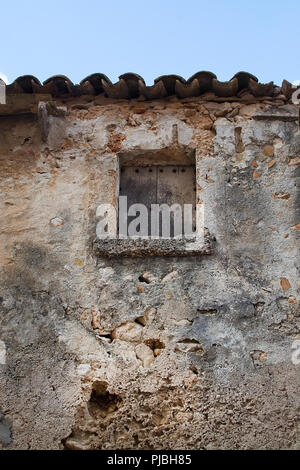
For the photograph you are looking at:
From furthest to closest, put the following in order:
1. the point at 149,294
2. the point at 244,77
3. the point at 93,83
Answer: the point at 93,83, the point at 244,77, the point at 149,294

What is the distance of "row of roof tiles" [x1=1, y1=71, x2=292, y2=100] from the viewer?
16.2 ft

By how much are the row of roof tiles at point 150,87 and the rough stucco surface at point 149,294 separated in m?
0.12

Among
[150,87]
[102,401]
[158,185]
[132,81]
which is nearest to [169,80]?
[150,87]

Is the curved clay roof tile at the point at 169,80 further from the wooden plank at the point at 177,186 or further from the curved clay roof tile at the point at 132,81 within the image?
the wooden plank at the point at 177,186

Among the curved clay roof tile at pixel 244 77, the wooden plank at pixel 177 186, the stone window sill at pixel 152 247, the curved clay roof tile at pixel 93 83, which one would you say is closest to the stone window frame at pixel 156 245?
the stone window sill at pixel 152 247

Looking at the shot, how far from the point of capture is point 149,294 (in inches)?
171

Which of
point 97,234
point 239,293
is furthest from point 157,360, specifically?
point 97,234

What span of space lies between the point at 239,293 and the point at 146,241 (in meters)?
0.84

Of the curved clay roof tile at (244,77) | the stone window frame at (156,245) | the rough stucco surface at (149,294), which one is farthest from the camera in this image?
the curved clay roof tile at (244,77)

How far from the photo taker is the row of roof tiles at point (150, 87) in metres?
4.93

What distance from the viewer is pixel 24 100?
4.99 m

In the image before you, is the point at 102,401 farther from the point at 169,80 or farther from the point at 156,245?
the point at 169,80

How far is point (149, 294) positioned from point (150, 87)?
6.34 ft

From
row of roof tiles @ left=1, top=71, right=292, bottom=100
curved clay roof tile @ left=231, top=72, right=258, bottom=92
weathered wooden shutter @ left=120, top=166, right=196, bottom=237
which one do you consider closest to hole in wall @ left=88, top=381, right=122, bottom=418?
weathered wooden shutter @ left=120, top=166, right=196, bottom=237
